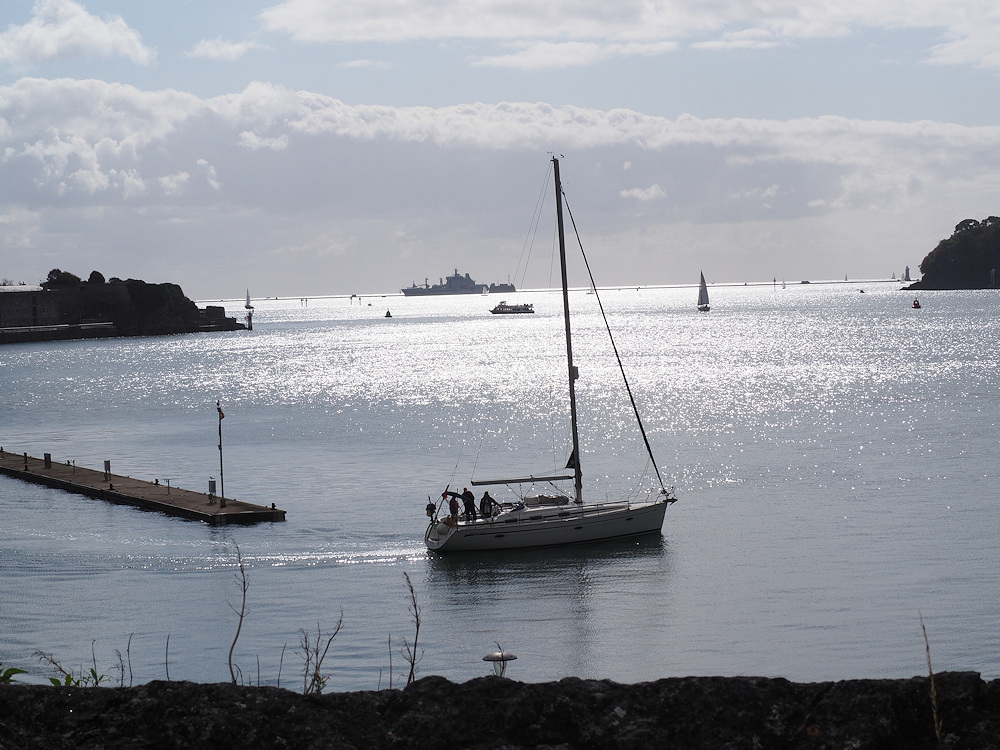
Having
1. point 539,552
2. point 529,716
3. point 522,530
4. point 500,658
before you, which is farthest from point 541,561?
point 529,716

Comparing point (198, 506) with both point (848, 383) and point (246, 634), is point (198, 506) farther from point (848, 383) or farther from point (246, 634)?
point (848, 383)

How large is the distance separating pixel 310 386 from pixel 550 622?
109911mm

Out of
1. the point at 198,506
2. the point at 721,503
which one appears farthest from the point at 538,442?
the point at 198,506

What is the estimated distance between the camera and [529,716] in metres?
3.86

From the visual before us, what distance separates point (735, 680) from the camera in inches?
156

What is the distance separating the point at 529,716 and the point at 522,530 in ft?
137

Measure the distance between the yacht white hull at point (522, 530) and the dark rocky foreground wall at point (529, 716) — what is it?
135ft

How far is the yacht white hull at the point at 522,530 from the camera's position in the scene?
45.0m

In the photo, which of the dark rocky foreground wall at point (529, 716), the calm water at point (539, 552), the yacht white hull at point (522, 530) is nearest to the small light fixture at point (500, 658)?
the dark rocky foreground wall at point (529, 716)

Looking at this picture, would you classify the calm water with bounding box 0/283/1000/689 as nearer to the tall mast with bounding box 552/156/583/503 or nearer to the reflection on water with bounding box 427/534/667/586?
the reflection on water with bounding box 427/534/667/586

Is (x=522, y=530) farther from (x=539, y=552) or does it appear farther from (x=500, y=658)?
(x=500, y=658)

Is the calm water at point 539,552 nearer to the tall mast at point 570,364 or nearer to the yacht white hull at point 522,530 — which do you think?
the yacht white hull at point 522,530

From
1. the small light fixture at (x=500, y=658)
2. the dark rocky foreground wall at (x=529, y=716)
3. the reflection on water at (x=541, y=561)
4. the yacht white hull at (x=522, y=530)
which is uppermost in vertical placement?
the dark rocky foreground wall at (x=529, y=716)

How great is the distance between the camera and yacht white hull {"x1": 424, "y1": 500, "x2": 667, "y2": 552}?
45.0 metres
